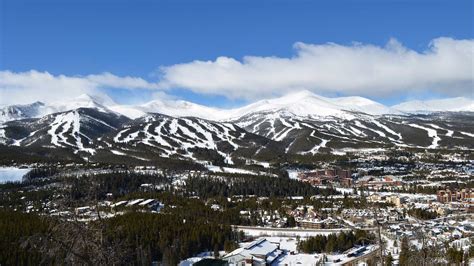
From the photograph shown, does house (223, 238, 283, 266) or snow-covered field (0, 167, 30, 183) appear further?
snow-covered field (0, 167, 30, 183)

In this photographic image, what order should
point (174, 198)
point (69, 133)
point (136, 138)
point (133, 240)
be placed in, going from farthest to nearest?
point (69, 133), point (136, 138), point (174, 198), point (133, 240)

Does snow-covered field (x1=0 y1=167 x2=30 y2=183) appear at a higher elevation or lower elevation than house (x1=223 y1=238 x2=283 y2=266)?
higher

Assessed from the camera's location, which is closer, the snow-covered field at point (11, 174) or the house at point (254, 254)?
the house at point (254, 254)

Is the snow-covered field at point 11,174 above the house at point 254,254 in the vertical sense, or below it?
above

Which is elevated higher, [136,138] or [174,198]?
[136,138]

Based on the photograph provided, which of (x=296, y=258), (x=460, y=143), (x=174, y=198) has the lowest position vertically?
(x=296, y=258)

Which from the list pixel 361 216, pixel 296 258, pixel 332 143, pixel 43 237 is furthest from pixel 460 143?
pixel 43 237

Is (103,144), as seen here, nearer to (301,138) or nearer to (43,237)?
(301,138)

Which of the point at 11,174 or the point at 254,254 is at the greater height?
the point at 11,174
